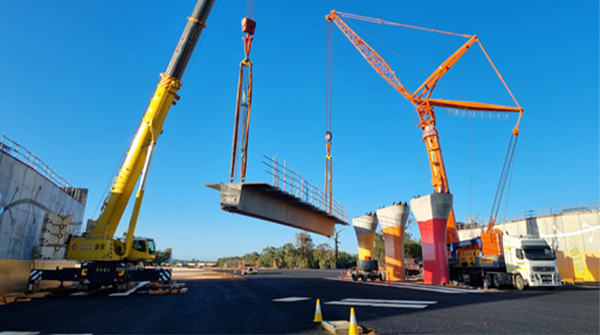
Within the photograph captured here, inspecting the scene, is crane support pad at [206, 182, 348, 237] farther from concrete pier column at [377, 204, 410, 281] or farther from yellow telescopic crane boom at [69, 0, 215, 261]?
concrete pier column at [377, 204, 410, 281]

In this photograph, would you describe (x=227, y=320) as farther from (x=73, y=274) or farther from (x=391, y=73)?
(x=391, y=73)

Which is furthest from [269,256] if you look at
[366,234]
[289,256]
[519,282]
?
[519,282]

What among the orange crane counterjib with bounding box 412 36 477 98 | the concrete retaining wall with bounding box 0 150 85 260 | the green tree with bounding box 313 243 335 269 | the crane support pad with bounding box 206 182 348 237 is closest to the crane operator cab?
the concrete retaining wall with bounding box 0 150 85 260

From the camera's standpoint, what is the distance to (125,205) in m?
20.0

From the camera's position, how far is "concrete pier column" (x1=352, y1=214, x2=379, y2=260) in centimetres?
4091

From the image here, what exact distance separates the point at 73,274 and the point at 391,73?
136 ft

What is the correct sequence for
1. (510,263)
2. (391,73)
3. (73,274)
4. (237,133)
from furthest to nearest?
(391,73) → (510,263) → (73,274) → (237,133)

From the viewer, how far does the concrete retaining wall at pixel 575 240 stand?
32.8 m

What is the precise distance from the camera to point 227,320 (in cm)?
1147

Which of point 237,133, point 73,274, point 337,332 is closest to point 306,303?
point 337,332

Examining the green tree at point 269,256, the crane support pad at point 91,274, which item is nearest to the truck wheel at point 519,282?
the crane support pad at point 91,274

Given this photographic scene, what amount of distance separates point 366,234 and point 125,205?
27708 millimetres

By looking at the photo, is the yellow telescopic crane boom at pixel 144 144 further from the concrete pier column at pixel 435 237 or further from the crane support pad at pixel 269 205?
the concrete pier column at pixel 435 237

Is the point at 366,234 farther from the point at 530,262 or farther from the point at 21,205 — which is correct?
the point at 21,205
